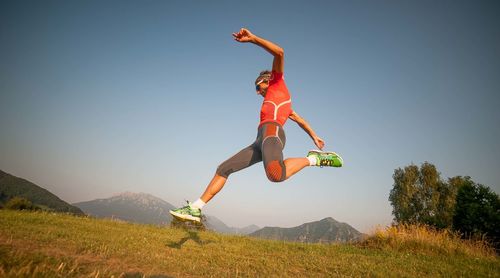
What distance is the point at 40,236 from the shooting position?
18.1ft

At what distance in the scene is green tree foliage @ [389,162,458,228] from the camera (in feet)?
122

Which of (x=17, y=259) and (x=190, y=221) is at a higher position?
(x=190, y=221)

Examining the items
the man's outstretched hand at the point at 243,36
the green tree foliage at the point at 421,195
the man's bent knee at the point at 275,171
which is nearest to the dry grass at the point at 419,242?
the man's bent knee at the point at 275,171

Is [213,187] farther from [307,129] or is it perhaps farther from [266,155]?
[307,129]

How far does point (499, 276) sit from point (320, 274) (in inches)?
159

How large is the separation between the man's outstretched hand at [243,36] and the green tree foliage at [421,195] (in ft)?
134

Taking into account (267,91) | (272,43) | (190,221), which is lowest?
(190,221)

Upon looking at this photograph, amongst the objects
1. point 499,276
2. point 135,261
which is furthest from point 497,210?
point 135,261

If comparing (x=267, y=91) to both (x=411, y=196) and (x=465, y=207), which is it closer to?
(x=465, y=207)

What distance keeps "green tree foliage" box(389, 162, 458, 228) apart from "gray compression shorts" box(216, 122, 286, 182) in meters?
39.6

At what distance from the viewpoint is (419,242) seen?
949 centimetres

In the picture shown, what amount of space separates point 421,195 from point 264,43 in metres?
43.1

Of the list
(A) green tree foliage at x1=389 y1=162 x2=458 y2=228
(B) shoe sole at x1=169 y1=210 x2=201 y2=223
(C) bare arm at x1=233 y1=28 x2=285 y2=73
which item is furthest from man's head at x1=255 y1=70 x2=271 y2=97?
(A) green tree foliage at x1=389 y1=162 x2=458 y2=228

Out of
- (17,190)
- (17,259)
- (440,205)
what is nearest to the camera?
(17,259)
